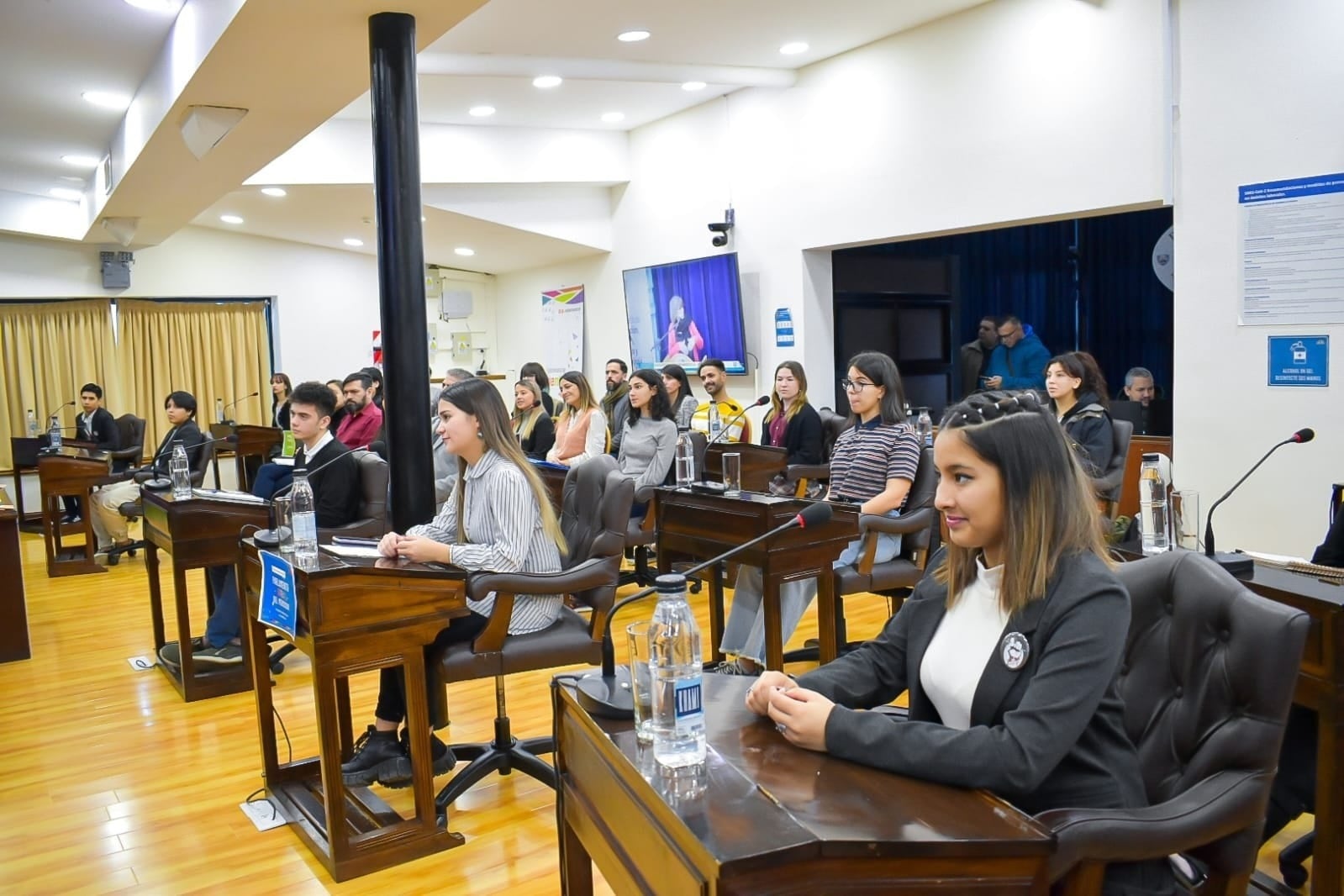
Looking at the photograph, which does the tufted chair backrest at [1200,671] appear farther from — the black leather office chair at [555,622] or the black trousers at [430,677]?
the black trousers at [430,677]

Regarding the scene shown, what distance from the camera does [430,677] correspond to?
3.06 meters

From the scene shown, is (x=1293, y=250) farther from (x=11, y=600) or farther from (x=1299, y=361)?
(x=11, y=600)

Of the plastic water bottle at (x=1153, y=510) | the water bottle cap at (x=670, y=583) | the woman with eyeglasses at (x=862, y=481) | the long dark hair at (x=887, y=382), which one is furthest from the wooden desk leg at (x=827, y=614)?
the water bottle cap at (x=670, y=583)

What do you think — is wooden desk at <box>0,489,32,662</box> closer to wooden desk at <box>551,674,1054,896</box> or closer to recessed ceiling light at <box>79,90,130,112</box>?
recessed ceiling light at <box>79,90,130,112</box>

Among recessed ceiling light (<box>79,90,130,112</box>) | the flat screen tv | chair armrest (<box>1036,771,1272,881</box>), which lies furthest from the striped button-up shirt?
the flat screen tv

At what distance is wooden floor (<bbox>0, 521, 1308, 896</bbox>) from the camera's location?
280 centimetres

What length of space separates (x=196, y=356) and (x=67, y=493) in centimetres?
476

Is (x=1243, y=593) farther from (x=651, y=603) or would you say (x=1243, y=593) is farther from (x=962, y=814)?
(x=651, y=603)

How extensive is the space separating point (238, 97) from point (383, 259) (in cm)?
215

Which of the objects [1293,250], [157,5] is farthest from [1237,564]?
[157,5]

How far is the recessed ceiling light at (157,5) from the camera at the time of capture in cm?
434

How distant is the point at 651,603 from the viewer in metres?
5.76

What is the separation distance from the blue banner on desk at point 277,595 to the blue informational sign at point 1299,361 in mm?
4494

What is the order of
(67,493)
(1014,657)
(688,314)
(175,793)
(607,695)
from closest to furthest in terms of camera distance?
1. (1014,657)
2. (607,695)
3. (175,793)
4. (67,493)
5. (688,314)
